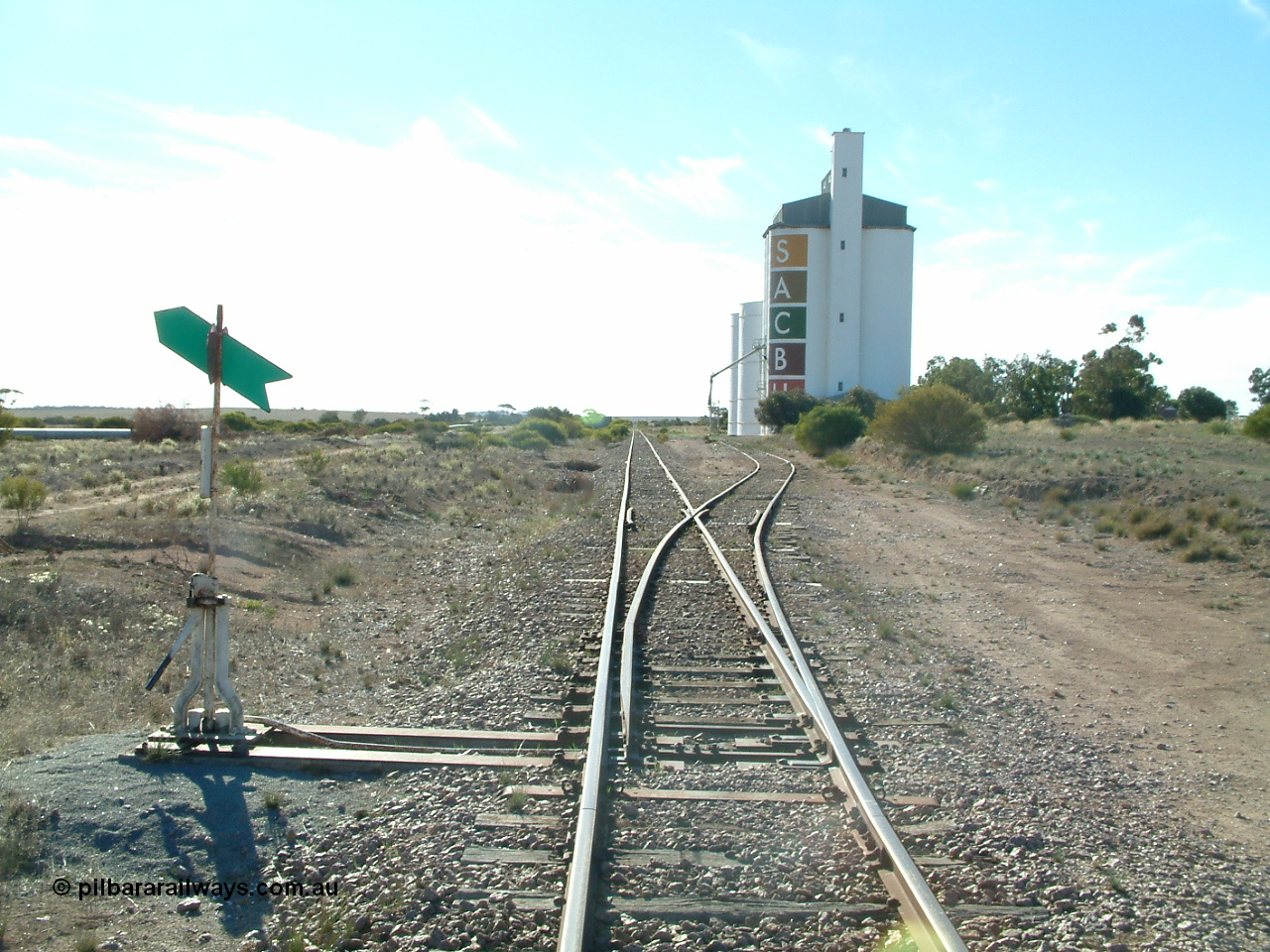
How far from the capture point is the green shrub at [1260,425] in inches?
1533

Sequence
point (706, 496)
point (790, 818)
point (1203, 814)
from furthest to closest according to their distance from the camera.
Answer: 1. point (706, 496)
2. point (1203, 814)
3. point (790, 818)

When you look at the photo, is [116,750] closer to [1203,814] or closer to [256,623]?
[256,623]

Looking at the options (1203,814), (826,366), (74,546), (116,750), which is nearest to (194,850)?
(116,750)

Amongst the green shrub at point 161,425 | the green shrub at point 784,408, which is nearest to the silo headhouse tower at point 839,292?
the green shrub at point 784,408

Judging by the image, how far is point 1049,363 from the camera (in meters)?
101

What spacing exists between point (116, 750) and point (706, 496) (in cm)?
1856

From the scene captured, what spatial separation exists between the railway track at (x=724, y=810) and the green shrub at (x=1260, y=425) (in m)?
37.7

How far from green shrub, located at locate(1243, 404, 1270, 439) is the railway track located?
37682 millimetres

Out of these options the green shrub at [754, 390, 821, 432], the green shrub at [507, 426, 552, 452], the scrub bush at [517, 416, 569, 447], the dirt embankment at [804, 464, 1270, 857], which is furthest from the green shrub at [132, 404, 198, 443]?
the dirt embankment at [804, 464, 1270, 857]

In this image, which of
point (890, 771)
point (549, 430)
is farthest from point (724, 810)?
point (549, 430)

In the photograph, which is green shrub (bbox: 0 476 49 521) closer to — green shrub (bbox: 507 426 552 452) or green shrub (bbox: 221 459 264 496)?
green shrub (bbox: 221 459 264 496)

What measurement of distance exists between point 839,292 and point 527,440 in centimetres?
2738

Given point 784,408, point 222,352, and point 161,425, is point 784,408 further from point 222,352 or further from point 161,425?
point 222,352

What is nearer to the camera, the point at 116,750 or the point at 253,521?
the point at 116,750
